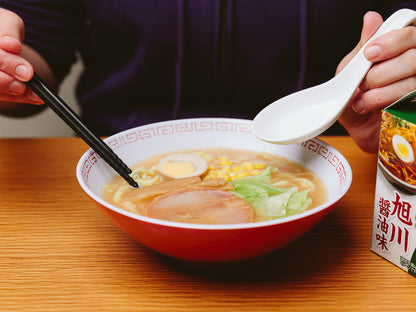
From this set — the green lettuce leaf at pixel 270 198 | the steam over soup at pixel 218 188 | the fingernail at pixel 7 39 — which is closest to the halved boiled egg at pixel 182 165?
the steam over soup at pixel 218 188

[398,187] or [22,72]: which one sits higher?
[22,72]

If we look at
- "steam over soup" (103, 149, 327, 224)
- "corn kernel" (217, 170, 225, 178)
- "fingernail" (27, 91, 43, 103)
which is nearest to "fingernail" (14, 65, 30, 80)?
"fingernail" (27, 91, 43, 103)

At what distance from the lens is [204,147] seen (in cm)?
120

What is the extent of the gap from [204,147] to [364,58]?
454mm

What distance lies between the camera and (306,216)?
2.27 feet

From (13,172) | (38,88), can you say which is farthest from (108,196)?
(13,172)

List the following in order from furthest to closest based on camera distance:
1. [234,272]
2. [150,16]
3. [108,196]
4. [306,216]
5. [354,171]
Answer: [150,16], [354,171], [108,196], [234,272], [306,216]

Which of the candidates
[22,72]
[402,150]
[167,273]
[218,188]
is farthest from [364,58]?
[22,72]

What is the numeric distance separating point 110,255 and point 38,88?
389mm

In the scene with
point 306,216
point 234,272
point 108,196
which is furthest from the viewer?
point 108,196

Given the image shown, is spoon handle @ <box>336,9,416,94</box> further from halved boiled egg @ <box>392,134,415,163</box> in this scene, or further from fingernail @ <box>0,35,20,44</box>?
fingernail @ <box>0,35,20,44</box>

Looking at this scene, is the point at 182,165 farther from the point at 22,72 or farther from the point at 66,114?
the point at 22,72

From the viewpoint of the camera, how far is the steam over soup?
0.80 m

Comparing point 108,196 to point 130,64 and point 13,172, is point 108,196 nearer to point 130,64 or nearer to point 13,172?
point 13,172
